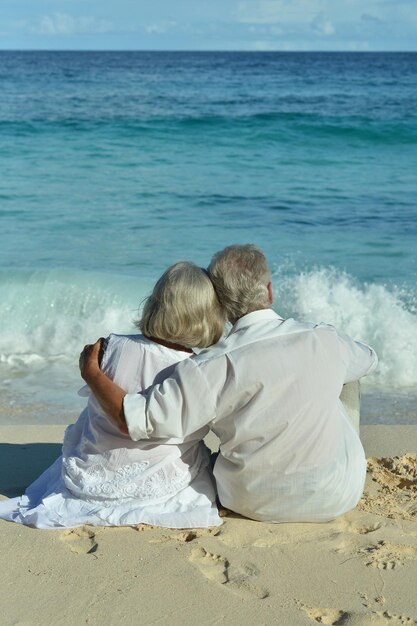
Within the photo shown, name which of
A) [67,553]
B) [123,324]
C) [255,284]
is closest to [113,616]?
[67,553]

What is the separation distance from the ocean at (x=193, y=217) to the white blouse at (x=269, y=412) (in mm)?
2141

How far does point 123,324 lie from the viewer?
288 inches

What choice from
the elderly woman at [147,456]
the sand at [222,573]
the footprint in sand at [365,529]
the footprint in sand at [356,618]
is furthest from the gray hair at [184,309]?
the footprint in sand at [356,618]

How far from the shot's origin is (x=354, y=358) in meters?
3.22

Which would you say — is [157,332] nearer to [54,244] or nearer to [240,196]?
[54,244]

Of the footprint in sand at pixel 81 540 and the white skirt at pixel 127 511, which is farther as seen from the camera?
the white skirt at pixel 127 511

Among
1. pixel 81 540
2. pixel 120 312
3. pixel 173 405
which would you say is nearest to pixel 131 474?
pixel 81 540

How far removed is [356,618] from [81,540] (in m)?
1.05

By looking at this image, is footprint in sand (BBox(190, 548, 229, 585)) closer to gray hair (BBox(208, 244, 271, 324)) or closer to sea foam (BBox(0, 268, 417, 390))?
gray hair (BBox(208, 244, 271, 324))

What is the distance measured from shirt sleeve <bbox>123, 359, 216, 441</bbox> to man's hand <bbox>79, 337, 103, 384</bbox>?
19 centimetres

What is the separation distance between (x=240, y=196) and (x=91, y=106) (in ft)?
41.4

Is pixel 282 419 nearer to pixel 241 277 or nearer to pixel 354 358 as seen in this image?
pixel 354 358

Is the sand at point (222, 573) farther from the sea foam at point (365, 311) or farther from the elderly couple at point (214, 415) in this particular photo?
the sea foam at point (365, 311)

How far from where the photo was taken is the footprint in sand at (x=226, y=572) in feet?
9.08
